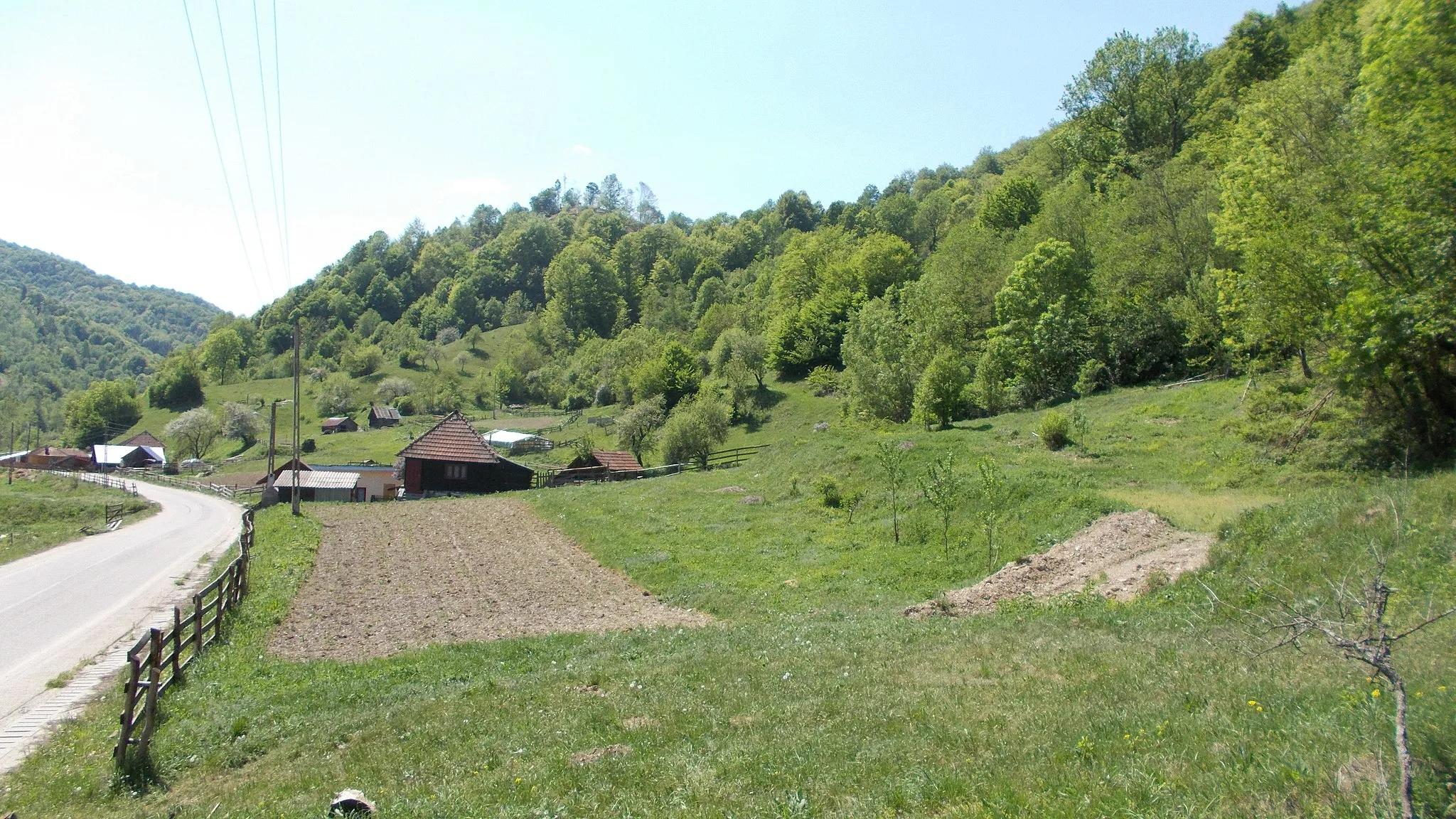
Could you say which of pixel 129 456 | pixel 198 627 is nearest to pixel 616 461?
pixel 198 627

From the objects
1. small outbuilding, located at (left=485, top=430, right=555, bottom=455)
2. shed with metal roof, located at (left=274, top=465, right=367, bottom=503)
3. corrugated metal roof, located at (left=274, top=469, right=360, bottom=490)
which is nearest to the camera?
corrugated metal roof, located at (left=274, top=469, right=360, bottom=490)

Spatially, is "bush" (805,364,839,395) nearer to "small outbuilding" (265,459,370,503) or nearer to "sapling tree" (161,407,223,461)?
"small outbuilding" (265,459,370,503)

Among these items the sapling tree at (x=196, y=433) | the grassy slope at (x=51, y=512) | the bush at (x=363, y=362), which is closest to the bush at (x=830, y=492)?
the grassy slope at (x=51, y=512)

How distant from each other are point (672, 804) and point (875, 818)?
192 centimetres

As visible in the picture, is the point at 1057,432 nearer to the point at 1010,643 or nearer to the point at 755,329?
the point at 1010,643

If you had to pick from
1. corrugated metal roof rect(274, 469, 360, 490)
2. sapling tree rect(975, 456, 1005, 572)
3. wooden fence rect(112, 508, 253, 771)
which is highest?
sapling tree rect(975, 456, 1005, 572)

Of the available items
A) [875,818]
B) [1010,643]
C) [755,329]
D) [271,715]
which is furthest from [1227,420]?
[755,329]

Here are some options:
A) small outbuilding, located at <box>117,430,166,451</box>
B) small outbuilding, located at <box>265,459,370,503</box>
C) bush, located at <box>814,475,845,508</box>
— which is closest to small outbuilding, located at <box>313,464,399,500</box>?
small outbuilding, located at <box>265,459,370,503</box>

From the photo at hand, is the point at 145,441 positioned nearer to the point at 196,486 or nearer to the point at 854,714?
the point at 196,486

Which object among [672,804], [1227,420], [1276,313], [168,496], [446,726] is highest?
[1276,313]

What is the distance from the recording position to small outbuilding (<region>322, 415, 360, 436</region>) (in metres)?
123

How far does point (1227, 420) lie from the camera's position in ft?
101

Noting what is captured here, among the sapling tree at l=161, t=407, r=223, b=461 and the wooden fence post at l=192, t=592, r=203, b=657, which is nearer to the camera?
the wooden fence post at l=192, t=592, r=203, b=657

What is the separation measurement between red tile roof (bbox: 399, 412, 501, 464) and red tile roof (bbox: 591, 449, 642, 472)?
942 centimetres
